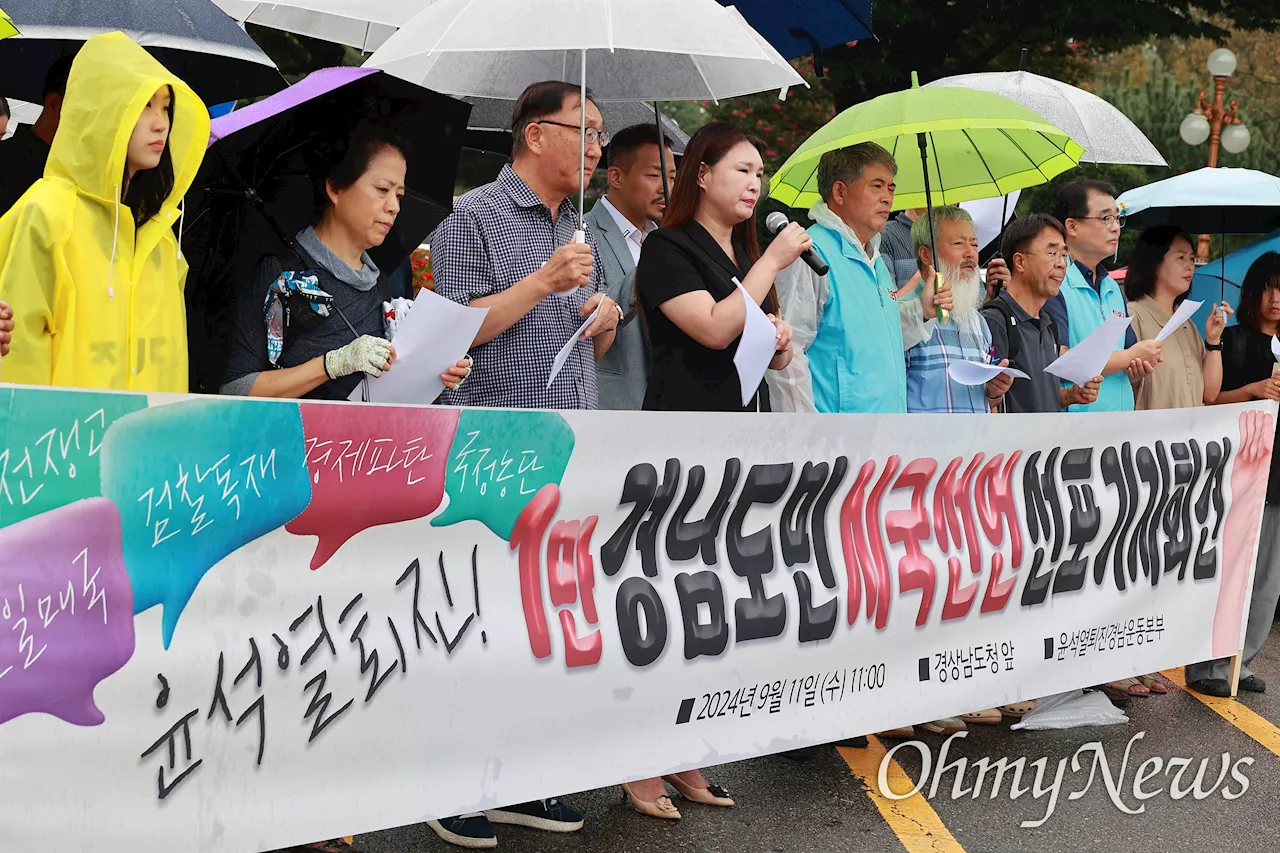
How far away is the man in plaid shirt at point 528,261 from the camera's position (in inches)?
177

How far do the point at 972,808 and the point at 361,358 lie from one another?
2.37 metres

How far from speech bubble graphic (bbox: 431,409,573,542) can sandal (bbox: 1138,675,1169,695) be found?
136 inches

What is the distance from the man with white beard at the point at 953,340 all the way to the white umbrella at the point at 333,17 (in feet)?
7.75

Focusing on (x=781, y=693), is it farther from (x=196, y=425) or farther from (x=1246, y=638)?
(x=1246, y=638)

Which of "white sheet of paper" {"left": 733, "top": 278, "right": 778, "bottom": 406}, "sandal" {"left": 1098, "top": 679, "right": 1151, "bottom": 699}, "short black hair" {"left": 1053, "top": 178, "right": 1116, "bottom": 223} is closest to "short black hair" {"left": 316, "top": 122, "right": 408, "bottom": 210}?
"white sheet of paper" {"left": 733, "top": 278, "right": 778, "bottom": 406}

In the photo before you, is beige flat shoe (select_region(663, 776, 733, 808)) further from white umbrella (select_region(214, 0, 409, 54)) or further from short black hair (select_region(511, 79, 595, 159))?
white umbrella (select_region(214, 0, 409, 54))

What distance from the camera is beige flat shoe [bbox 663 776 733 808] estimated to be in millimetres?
4562

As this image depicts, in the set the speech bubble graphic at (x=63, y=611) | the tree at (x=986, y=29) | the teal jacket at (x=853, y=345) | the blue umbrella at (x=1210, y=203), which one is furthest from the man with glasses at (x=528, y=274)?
the tree at (x=986, y=29)

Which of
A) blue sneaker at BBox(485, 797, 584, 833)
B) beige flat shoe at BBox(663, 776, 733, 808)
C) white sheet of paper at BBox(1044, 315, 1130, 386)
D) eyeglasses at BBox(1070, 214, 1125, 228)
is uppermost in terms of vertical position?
eyeglasses at BBox(1070, 214, 1125, 228)

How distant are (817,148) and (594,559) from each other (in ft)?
6.10

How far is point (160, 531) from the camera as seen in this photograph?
3.03 meters

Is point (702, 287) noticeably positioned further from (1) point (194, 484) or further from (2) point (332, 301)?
(1) point (194, 484)

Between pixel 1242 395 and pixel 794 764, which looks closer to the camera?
pixel 794 764

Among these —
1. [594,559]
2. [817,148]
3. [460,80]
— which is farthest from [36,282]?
[817,148]
